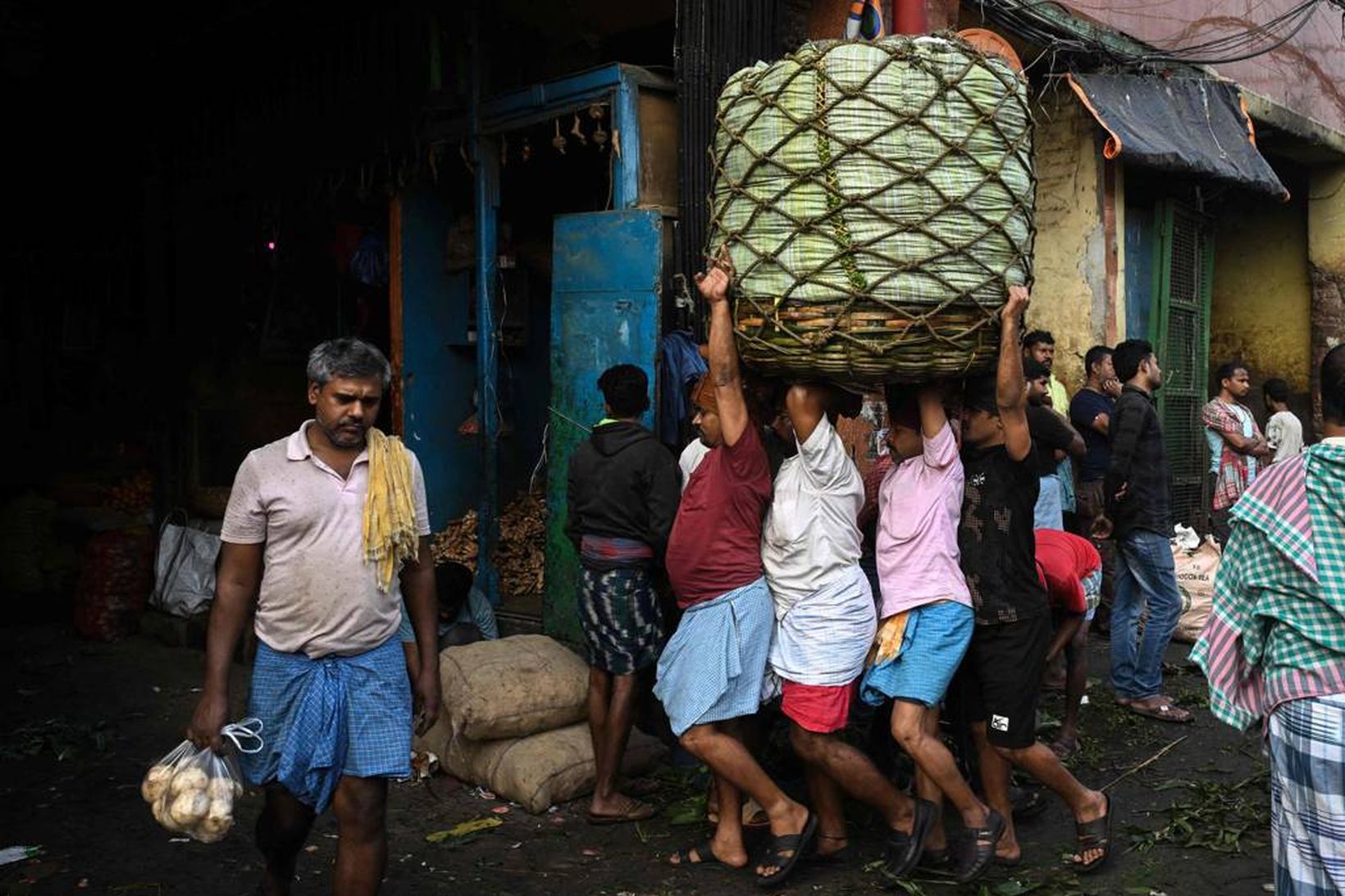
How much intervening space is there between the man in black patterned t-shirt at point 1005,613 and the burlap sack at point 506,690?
1.96 m

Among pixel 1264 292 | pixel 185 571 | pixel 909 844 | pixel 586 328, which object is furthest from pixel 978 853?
pixel 1264 292

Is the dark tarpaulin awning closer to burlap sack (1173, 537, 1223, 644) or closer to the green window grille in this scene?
the green window grille

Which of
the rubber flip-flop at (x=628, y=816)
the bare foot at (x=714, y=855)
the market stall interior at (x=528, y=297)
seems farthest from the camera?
the market stall interior at (x=528, y=297)

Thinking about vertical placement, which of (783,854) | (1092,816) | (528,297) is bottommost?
(783,854)

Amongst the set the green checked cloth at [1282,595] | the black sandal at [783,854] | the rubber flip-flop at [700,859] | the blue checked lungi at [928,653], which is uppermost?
the green checked cloth at [1282,595]

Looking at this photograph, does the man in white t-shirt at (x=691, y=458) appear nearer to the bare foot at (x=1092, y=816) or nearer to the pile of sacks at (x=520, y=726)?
the pile of sacks at (x=520, y=726)

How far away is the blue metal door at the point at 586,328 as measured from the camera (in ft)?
20.4

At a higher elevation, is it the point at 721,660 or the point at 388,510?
the point at 388,510

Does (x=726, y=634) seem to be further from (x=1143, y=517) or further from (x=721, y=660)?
(x=1143, y=517)

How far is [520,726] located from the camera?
5.39 meters

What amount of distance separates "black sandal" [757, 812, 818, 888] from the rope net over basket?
1.76 meters

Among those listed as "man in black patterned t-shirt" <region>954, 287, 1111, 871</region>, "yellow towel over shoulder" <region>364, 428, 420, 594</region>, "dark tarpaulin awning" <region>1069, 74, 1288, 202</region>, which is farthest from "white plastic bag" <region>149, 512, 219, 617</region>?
"dark tarpaulin awning" <region>1069, 74, 1288, 202</region>

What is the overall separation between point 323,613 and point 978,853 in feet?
8.00

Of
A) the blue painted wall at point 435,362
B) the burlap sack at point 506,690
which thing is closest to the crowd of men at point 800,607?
the burlap sack at point 506,690
